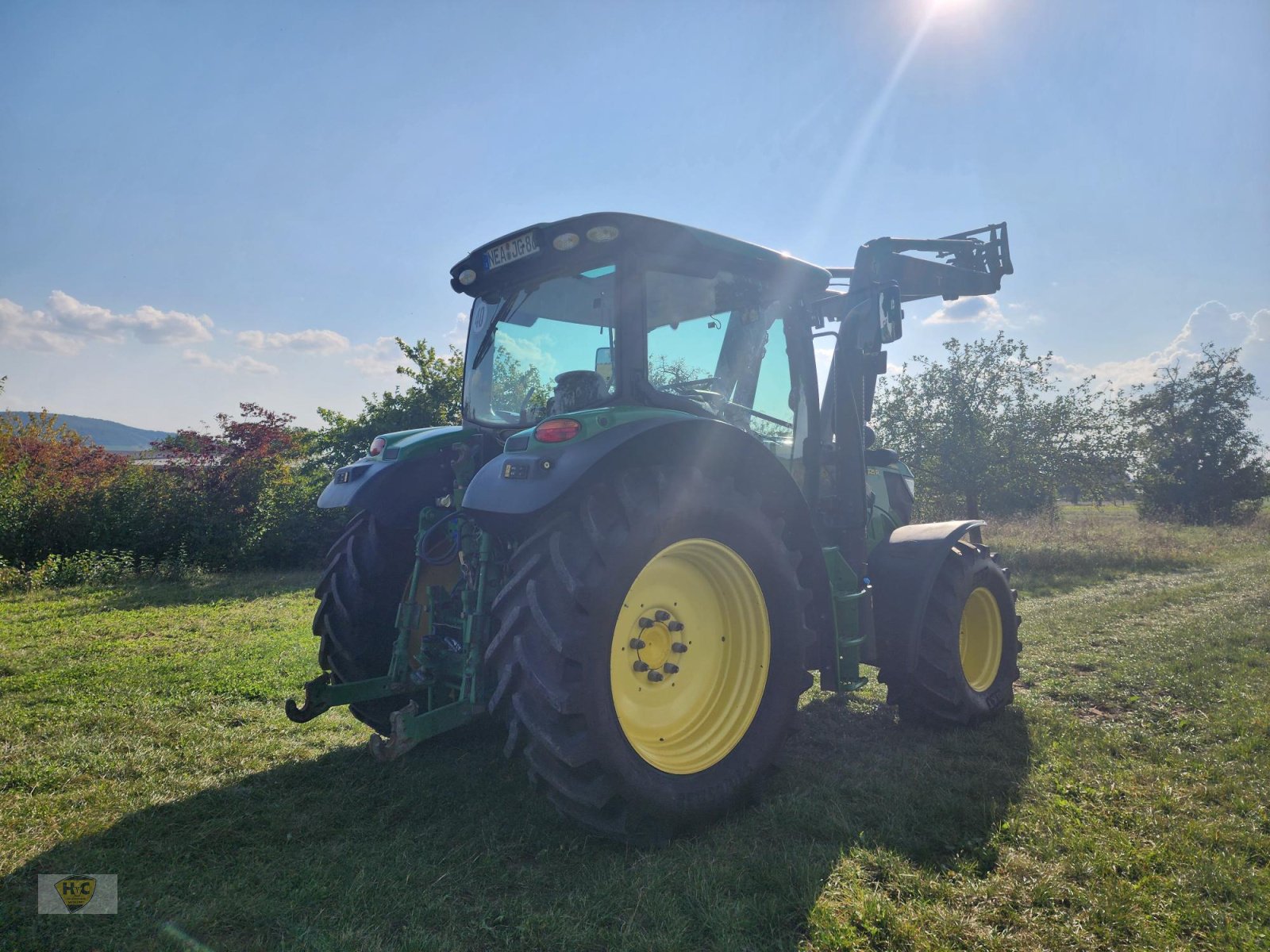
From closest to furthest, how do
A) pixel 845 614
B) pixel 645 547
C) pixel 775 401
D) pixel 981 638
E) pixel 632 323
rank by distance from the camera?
pixel 645 547 < pixel 632 323 < pixel 845 614 < pixel 775 401 < pixel 981 638

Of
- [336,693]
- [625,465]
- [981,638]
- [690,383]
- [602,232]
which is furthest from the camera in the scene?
[981,638]

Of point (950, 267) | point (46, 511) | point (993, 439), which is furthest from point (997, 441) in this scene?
point (46, 511)

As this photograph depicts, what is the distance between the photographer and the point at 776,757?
3031 mm

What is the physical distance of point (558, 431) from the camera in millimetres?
2678

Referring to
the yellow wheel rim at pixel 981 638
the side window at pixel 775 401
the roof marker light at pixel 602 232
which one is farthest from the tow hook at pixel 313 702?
the yellow wheel rim at pixel 981 638

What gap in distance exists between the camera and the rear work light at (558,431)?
8.73ft

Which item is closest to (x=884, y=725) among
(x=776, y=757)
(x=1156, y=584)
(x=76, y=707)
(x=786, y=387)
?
(x=776, y=757)

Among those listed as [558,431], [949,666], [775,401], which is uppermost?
[775,401]

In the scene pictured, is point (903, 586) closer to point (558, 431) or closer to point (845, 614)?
point (845, 614)

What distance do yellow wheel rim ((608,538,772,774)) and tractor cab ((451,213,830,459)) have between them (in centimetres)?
76

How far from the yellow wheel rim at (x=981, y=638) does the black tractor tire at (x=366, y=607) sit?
3339mm

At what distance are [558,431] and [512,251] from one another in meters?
1.08

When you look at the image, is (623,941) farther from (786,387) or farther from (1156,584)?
(1156,584)

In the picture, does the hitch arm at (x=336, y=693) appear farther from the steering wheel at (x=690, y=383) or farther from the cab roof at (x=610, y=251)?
the cab roof at (x=610, y=251)
